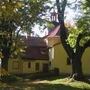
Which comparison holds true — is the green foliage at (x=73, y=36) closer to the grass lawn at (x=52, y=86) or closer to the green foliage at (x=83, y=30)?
the green foliage at (x=83, y=30)

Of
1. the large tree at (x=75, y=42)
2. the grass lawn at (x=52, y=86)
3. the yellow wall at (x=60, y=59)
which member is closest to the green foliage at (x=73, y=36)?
the large tree at (x=75, y=42)

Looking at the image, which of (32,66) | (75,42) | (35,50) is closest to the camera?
(75,42)

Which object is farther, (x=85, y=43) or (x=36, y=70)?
(x=36, y=70)

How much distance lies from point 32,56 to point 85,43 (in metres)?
25.4

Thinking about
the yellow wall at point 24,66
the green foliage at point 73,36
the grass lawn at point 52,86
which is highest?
the green foliage at point 73,36

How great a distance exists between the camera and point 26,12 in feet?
153

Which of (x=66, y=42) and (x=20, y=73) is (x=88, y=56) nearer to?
(x=20, y=73)

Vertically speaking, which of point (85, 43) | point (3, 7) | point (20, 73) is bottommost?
point (20, 73)

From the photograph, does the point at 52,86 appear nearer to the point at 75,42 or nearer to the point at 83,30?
the point at 83,30

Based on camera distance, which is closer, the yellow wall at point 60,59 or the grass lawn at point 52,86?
the grass lawn at point 52,86

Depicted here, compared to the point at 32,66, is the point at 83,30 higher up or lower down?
higher up

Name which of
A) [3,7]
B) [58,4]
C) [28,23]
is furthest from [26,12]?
[3,7]

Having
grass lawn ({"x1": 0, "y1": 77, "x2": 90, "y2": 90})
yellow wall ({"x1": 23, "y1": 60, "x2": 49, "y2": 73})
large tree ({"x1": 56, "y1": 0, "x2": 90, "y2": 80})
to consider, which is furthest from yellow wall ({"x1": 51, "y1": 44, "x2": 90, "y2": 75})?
grass lawn ({"x1": 0, "y1": 77, "x2": 90, "y2": 90})

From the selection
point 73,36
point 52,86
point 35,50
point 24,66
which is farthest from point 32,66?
point 52,86
